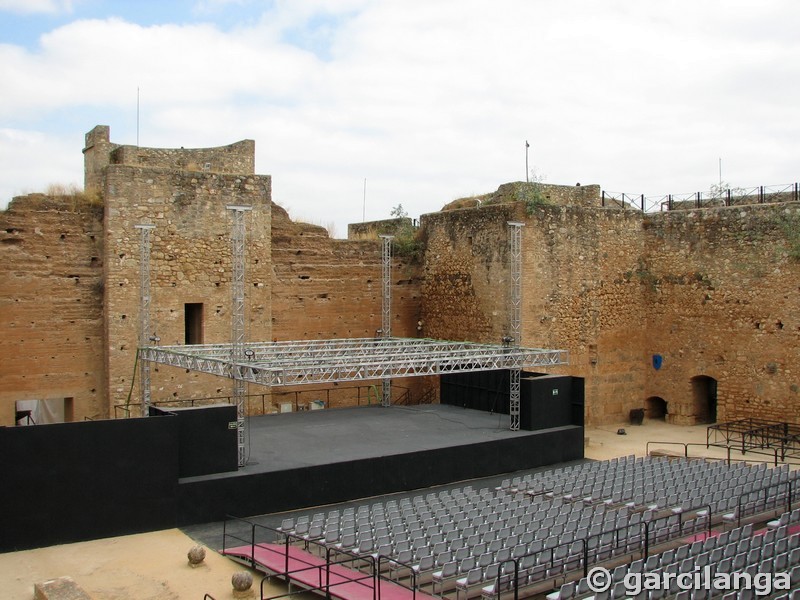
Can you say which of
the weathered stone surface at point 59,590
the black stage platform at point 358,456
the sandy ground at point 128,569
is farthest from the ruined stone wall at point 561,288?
the weathered stone surface at point 59,590

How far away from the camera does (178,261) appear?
19.8m

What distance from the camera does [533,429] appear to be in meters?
18.5

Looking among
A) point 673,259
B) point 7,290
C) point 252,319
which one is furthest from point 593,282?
point 7,290

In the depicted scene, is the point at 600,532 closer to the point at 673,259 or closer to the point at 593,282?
the point at 593,282

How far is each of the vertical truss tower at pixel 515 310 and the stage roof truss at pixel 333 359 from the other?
0.44 m

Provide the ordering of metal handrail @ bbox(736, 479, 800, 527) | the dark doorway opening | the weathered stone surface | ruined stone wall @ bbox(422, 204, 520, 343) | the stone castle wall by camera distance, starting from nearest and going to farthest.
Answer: the weathered stone surface → metal handrail @ bbox(736, 479, 800, 527) → the stone castle wall → the dark doorway opening → ruined stone wall @ bbox(422, 204, 520, 343)

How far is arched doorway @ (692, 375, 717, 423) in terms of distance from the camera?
75.4ft

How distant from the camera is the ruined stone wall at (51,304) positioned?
1831cm

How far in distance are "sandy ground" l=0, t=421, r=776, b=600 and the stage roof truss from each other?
10.7 ft

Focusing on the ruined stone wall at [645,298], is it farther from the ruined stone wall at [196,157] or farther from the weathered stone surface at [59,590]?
the weathered stone surface at [59,590]

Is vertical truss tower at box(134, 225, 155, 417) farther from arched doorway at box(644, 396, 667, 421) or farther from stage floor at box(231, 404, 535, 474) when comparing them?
arched doorway at box(644, 396, 667, 421)

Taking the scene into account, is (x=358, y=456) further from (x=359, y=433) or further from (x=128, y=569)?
(x=128, y=569)

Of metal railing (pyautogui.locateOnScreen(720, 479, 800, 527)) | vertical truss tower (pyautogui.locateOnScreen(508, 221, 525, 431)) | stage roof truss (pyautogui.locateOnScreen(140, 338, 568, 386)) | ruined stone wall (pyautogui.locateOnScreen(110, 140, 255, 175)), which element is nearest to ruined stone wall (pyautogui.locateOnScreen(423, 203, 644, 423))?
stage roof truss (pyautogui.locateOnScreen(140, 338, 568, 386))

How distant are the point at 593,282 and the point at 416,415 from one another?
6.35 metres
